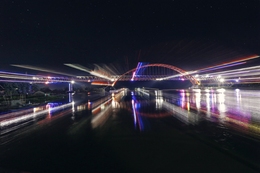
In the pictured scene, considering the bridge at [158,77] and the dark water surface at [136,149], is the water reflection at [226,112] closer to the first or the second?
the dark water surface at [136,149]

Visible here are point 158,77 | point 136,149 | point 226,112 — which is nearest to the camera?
point 136,149

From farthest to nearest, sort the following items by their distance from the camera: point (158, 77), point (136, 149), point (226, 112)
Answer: point (158, 77), point (226, 112), point (136, 149)

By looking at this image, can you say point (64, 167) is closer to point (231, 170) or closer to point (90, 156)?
point (90, 156)

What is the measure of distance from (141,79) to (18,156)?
123511 millimetres

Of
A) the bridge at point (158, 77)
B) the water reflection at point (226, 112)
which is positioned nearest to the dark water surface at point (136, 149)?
the water reflection at point (226, 112)

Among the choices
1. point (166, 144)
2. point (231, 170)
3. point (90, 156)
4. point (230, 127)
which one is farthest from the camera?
point (230, 127)

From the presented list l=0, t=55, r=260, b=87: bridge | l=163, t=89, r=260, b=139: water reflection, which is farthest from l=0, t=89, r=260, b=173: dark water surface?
l=0, t=55, r=260, b=87: bridge

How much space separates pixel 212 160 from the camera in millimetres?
3844

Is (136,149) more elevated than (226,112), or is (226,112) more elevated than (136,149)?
(226,112)

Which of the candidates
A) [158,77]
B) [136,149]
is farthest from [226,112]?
[158,77]

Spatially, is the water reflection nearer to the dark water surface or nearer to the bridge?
the dark water surface

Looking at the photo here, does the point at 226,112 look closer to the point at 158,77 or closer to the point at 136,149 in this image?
the point at 136,149

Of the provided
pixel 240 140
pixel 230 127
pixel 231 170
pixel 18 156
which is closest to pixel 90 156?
pixel 18 156

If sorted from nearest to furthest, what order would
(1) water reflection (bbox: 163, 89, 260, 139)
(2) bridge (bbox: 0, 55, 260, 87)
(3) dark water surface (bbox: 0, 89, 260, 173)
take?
(3) dark water surface (bbox: 0, 89, 260, 173) < (1) water reflection (bbox: 163, 89, 260, 139) < (2) bridge (bbox: 0, 55, 260, 87)
